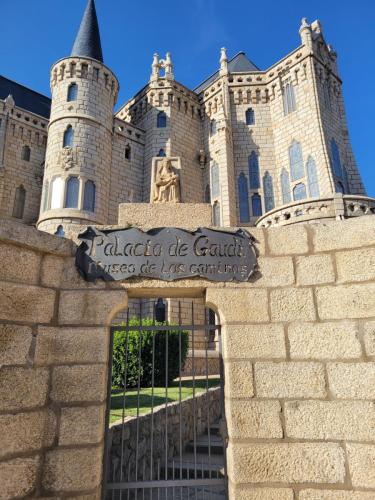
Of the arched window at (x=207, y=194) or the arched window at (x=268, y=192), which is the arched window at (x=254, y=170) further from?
the arched window at (x=207, y=194)

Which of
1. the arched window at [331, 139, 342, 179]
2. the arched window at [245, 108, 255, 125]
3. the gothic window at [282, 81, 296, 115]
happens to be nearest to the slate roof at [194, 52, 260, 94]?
the arched window at [245, 108, 255, 125]

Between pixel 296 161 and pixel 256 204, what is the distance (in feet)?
11.9

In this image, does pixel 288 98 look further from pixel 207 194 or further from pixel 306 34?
pixel 207 194

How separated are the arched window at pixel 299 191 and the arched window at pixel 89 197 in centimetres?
1211

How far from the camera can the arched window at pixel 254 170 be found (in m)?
22.9

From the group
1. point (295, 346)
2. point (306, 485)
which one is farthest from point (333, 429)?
point (295, 346)

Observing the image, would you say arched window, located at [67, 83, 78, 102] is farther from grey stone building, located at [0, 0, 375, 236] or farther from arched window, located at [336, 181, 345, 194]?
arched window, located at [336, 181, 345, 194]

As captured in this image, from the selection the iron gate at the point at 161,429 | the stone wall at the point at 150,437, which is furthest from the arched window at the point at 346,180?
the stone wall at the point at 150,437

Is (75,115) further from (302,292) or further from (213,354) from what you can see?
(302,292)

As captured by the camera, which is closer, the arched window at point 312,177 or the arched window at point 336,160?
the arched window at point 312,177

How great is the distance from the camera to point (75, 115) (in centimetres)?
2005

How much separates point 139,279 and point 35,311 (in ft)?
3.72

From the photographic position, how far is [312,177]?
20453 mm

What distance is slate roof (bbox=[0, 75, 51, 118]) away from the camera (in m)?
26.8
